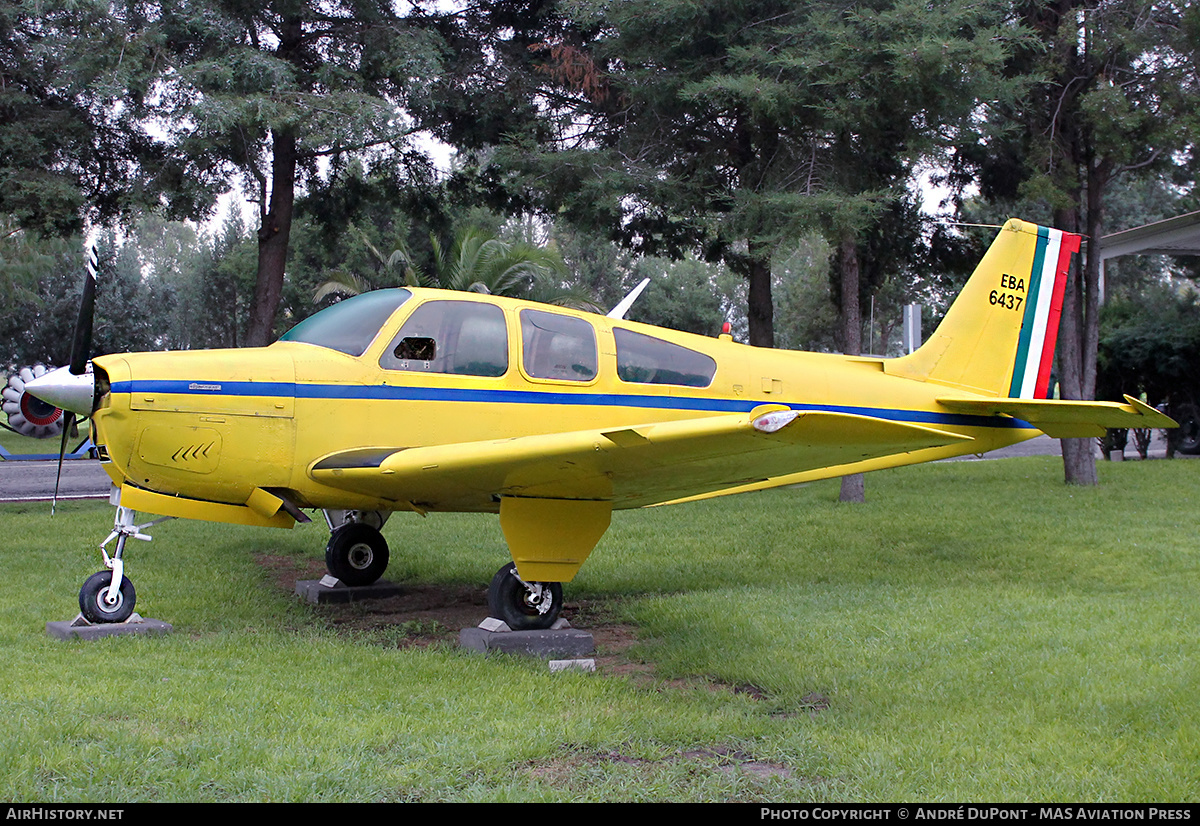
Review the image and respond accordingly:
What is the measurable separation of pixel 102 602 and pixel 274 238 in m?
9.38

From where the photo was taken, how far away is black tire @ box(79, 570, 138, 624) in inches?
245

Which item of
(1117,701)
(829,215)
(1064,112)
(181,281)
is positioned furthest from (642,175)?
(181,281)

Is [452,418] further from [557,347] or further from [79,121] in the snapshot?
[79,121]

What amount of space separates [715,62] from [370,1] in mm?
5020

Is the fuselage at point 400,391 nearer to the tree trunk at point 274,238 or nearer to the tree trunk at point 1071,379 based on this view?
the tree trunk at point 274,238

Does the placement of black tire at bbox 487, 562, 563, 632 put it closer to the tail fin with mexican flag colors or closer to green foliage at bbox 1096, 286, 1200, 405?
the tail fin with mexican flag colors

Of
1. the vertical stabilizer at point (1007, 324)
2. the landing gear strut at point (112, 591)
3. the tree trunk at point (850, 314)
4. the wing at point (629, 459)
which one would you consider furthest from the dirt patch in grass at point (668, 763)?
the tree trunk at point (850, 314)

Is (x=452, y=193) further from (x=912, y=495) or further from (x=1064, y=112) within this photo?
(x=1064, y=112)

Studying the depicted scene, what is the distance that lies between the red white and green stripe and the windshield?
5.73m

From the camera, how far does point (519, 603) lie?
6359mm

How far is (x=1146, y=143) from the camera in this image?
13.8 metres

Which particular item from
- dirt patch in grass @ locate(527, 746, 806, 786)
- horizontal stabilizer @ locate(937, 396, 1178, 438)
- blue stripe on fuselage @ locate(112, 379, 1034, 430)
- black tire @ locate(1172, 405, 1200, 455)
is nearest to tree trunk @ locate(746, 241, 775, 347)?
horizontal stabilizer @ locate(937, 396, 1178, 438)

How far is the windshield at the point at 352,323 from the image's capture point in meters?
6.52

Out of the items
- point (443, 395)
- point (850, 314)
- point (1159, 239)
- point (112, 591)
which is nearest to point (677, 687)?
point (443, 395)
